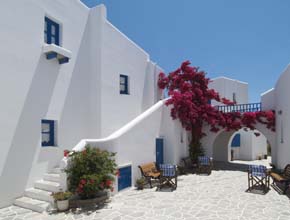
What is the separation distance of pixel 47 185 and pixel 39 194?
42cm

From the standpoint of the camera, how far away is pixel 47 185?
27.9 feet

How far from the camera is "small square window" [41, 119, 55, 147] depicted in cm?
978

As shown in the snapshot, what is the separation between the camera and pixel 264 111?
15.3 metres

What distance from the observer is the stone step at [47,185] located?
8.26 meters

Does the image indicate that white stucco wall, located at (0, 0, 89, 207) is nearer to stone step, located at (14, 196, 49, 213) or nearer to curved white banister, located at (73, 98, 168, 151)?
stone step, located at (14, 196, 49, 213)

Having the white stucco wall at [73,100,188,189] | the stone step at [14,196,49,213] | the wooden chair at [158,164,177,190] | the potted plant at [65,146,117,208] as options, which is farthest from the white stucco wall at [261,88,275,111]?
the stone step at [14,196,49,213]

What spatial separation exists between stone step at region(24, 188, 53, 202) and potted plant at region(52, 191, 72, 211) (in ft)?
1.76

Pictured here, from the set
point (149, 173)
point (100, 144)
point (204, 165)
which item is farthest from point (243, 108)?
point (100, 144)

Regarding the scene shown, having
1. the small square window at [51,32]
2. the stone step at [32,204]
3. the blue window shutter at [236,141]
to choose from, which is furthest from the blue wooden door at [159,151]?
the blue window shutter at [236,141]

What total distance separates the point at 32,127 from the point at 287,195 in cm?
1106

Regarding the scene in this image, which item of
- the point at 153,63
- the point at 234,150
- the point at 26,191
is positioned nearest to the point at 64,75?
the point at 26,191

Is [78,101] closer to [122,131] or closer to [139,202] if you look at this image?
[122,131]

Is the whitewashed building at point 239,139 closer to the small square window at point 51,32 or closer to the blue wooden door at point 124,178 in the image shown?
the blue wooden door at point 124,178

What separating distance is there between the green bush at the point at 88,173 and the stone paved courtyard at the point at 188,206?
28.6 inches
